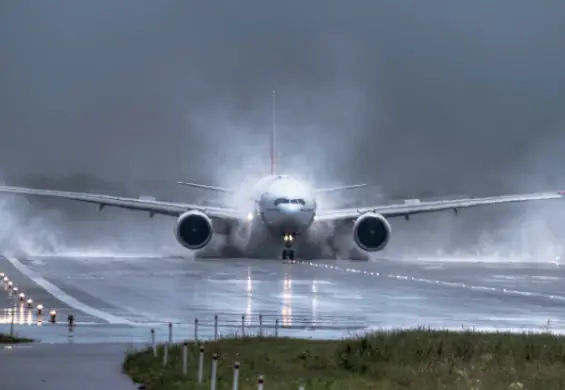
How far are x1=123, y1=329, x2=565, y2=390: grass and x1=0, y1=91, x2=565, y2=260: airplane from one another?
4330 cm


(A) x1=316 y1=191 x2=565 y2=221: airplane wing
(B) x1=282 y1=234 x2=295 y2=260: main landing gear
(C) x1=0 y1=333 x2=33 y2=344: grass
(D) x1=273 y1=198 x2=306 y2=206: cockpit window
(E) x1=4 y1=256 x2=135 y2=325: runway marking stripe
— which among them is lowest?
(C) x1=0 y1=333 x2=33 y2=344: grass

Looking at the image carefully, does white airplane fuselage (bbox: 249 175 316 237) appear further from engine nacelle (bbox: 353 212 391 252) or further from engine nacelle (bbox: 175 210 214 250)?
engine nacelle (bbox: 175 210 214 250)

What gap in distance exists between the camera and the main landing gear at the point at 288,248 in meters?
72.1

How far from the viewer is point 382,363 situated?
22656mm

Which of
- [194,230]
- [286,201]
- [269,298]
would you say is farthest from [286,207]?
[269,298]

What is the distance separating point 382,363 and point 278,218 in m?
47.3

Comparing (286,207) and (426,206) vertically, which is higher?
(426,206)

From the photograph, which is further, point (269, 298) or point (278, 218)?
point (278, 218)

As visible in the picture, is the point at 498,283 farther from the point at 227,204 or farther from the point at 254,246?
the point at 227,204

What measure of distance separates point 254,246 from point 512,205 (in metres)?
22.7

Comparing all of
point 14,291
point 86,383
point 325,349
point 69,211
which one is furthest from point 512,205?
point 86,383

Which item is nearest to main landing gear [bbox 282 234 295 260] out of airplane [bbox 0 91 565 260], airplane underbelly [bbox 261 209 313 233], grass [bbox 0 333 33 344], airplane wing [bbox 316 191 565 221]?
airplane [bbox 0 91 565 260]

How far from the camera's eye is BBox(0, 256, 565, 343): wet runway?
1243 inches

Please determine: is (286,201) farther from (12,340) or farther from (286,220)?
(12,340)
